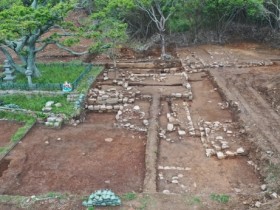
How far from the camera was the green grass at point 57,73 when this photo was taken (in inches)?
829

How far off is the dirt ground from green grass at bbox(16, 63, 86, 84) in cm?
164

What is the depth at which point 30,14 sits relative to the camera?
60.4 feet

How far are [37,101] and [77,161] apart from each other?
20.1 feet

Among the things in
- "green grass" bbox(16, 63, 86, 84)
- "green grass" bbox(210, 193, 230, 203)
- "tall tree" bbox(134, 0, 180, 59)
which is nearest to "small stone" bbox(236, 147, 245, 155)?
"green grass" bbox(210, 193, 230, 203)

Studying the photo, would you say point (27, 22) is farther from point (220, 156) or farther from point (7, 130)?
point (220, 156)

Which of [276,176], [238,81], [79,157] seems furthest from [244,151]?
[238,81]

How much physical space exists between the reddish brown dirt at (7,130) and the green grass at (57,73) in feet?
13.5

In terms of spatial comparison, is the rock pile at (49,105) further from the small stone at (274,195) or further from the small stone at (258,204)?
the small stone at (274,195)

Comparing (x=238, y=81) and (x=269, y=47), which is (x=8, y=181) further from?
(x=269, y=47)

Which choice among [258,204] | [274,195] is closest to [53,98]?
[258,204]

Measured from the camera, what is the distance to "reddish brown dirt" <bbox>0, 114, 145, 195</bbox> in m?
12.5

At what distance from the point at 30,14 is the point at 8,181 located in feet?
31.8

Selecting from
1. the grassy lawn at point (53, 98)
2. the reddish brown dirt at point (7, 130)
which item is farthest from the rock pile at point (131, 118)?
the reddish brown dirt at point (7, 130)

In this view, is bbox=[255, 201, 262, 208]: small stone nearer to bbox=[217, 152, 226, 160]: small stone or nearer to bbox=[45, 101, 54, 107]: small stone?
bbox=[217, 152, 226, 160]: small stone
